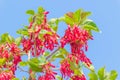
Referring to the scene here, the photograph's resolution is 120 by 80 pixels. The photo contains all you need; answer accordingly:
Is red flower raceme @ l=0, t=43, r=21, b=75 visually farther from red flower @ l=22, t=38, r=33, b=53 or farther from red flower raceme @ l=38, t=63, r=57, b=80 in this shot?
red flower raceme @ l=38, t=63, r=57, b=80

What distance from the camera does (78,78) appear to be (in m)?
10.3

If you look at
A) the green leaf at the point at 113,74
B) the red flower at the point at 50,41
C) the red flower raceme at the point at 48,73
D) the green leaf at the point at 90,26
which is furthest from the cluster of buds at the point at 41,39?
the green leaf at the point at 113,74

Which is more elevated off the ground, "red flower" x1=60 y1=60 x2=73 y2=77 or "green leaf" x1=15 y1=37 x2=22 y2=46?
"green leaf" x1=15 y1=37 x2=22 y2=46

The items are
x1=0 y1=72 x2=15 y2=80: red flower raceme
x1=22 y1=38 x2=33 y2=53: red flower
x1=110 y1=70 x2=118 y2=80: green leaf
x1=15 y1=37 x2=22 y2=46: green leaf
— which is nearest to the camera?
x1=22 y1=38 x2=33 y2=53: red flower

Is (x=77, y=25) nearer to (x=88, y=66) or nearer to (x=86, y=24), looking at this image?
(x=86, y=24)

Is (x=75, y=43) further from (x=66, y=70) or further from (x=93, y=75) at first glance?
(x=93, y=75)

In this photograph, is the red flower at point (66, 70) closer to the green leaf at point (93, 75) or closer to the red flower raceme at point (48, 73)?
the red flower raceme at point (48, 73)

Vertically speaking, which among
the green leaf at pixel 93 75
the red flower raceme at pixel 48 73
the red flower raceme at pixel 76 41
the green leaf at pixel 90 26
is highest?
the green leaf at pixel 90 26

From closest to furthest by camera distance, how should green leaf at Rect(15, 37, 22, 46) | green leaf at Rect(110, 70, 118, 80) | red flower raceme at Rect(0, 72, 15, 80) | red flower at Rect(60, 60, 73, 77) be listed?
1. red flower at Rect(60, 60, 73, 77)
2. red flower raceme at Rect(0, 72, 15, 80)
3. green leaf at Rect(110, 70, 118, 80)
4. green leaf at Rect(15, 37, 22, 46)

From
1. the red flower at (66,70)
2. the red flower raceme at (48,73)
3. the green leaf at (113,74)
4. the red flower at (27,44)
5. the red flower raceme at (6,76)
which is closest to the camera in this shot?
the red flower raceme at (48,73)

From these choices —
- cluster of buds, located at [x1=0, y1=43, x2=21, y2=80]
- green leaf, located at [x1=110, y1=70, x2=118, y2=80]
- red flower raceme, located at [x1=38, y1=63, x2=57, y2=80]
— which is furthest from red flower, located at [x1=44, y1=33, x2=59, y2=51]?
green leaf, located at [x1=110, y1=70, x2=118, y2=80]

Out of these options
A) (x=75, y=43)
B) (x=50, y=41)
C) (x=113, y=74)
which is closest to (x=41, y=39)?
(x=50, y=41)

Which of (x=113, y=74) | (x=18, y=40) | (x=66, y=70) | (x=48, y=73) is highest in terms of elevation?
(x=18, y=40)

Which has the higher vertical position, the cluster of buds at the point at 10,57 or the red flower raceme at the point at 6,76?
the cluster of buds at the point at 10,57
